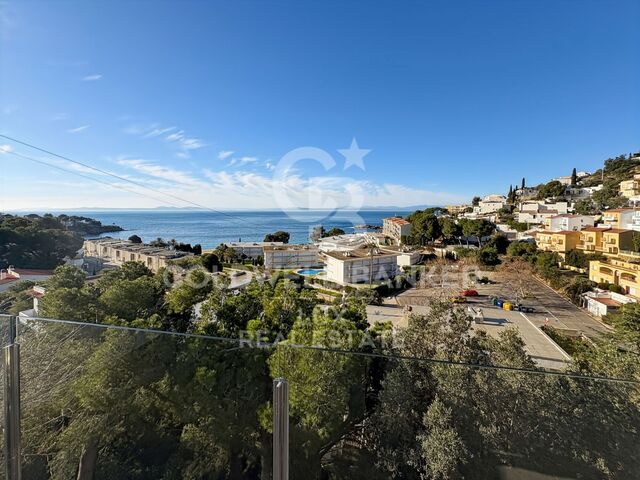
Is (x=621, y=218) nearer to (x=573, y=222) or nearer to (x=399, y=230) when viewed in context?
(x=573, y=222)

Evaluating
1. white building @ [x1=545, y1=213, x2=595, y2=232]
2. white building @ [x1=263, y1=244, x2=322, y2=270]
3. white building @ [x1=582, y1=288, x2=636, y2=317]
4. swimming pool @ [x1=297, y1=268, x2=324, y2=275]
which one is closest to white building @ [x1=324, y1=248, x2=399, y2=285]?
swimming pool @ [x1=297, y1=268, x2=324, y2=275]

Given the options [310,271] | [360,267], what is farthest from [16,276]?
[360,267]

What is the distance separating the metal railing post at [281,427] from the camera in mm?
1153

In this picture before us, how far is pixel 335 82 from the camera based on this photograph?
13.1 meters

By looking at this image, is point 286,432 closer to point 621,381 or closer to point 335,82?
point 621,381

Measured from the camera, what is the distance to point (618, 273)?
39.7 ft

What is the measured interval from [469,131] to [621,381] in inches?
930

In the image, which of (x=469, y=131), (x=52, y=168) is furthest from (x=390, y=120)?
(x=52, y=168)

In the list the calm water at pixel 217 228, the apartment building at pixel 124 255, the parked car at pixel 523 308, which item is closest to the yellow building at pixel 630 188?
A: the parked car at pixel 523 308

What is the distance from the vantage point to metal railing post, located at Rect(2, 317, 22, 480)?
1331 mm

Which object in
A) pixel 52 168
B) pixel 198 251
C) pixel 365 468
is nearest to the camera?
pixel 365 468

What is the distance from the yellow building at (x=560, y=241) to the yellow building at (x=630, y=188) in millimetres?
12666

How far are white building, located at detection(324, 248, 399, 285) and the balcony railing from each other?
13.1 m

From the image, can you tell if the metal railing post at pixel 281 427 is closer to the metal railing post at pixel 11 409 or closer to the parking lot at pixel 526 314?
the metal railing post at pixel 11 409
